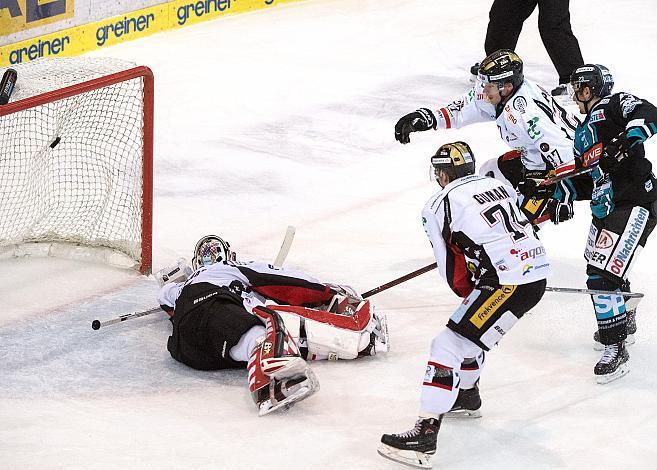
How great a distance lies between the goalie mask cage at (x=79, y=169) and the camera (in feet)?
17.3

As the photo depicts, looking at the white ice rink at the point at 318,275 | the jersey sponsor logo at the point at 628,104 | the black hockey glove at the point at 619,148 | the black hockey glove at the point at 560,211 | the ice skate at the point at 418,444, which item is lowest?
the white ice rink at the point at 318,275

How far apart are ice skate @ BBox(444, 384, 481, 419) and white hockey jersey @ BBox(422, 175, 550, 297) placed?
43 centimetres

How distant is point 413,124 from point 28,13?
4298 millimetres

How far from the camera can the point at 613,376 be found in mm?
4090

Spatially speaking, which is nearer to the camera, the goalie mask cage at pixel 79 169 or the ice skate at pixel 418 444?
the ice skate at pixel 418 444

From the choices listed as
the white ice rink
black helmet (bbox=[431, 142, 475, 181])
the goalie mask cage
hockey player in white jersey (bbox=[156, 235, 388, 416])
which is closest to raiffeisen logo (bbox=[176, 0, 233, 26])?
the white ice rink

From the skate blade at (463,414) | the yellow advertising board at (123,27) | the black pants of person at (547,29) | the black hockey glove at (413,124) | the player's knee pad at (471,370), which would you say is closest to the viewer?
the player's knee pad at (471,370)

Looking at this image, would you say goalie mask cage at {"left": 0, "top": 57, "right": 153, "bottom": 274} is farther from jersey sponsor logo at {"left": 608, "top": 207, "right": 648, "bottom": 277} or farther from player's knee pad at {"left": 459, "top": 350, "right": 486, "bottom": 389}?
jersey sponsor logo at {"left": 608, "top": 207, "right": 648, "bottom": 277}

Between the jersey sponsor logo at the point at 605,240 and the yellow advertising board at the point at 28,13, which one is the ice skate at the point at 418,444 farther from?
the yellow advertising board at the point at 28,13

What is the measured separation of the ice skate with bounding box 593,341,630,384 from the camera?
409cm

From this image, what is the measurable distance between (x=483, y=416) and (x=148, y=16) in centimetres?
611

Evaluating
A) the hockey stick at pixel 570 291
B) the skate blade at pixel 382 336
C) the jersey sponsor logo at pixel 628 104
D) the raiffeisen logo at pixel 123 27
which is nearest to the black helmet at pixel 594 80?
the jersey sponsor logo at pixel 628 104

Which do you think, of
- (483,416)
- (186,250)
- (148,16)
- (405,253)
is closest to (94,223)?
(186,250)

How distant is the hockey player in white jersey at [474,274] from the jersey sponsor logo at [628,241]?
2.35ft
